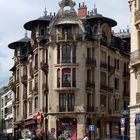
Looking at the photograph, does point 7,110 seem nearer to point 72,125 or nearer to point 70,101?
point 72,125

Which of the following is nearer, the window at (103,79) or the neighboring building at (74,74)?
the neighboring building at (74,74)

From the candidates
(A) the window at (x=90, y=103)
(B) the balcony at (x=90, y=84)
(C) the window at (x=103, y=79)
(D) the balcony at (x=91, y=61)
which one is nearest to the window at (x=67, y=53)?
(D) the balcony at (x=91, y=61)

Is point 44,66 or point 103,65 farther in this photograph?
point 103,65

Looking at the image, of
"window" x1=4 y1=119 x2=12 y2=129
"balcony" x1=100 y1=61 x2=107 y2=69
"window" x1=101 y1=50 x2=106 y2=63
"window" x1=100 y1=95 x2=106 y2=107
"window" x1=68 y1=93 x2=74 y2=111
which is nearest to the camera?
"window" x1=68 y1=93 x2=74 y2=111

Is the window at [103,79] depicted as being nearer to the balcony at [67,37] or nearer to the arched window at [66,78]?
the arched window at [66,78]

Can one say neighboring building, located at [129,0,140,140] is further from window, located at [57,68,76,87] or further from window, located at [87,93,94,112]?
window, located at [87,93,94,112]

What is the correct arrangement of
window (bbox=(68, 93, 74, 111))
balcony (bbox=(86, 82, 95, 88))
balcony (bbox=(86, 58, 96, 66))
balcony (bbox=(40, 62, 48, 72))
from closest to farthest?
window (bbox=(68, 93, 74, 111))
balcony (bbox=(86, 82, 95, 88))
balcony (bbox=(86, 58, 96, 66))
balcony (bbox=(40, 62, 48, 72))

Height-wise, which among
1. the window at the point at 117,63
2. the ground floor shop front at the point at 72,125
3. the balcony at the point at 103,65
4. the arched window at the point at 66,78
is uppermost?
the window at the point at 117,63

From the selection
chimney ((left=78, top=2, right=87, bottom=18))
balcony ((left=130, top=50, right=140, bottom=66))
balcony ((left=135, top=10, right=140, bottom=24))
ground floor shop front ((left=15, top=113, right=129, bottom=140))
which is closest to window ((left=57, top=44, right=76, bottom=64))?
ground floor shop front ((left=15, top=113, right=129, bottom=140))

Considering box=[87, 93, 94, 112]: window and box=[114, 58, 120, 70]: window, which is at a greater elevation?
box=[114, 58, 120, 70]: window

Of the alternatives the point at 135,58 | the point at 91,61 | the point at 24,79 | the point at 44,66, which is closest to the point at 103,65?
the point at 91,61

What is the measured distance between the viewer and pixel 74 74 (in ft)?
251

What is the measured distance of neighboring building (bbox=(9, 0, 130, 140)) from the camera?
7600cm

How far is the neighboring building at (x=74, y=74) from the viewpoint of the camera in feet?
249
